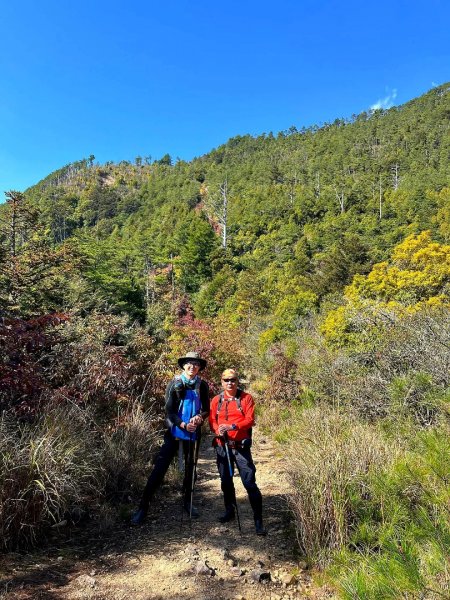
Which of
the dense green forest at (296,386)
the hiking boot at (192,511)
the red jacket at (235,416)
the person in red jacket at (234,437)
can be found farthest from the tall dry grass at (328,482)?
the hiking boot at (192,511)

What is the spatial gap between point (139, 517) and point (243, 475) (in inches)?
45.2

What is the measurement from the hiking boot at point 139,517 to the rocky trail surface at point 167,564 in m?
0.06

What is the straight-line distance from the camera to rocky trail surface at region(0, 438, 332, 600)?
2.68 meters

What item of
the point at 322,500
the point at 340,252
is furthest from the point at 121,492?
the point at 340,252

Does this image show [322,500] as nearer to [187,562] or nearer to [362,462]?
[362,462]

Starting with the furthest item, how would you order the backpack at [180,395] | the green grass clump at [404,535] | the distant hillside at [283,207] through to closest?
the distant hillside at [283,207] → the backpack at [180,395] → the green grass clump at [404,535]

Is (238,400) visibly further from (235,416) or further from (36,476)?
(36,476)

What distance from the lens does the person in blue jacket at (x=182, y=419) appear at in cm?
379

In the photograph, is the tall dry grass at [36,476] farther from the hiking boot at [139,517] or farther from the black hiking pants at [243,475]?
the black hiking pants at [243,475]

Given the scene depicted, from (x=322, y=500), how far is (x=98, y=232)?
241 feet

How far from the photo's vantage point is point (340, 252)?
28500 millimetres

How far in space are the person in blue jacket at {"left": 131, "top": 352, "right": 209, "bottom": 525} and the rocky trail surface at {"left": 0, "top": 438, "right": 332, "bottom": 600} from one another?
0.31 meters

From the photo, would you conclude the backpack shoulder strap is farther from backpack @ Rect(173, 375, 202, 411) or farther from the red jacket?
backpack @ Rect(173, 375, 202, 411)

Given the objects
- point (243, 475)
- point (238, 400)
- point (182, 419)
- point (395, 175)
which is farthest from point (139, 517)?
point (395, 175)
